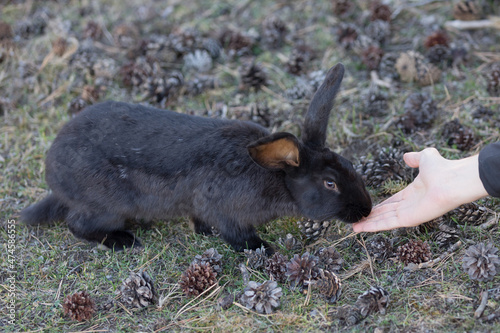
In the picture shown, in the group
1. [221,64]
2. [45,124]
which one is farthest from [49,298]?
[221,64]

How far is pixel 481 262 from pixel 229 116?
2.84 m

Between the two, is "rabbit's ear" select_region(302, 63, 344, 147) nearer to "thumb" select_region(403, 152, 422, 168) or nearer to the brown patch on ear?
the brown patch on ear

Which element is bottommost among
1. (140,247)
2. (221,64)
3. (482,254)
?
(140,247)

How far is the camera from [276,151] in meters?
3.33

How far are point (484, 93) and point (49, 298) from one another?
4.10 m

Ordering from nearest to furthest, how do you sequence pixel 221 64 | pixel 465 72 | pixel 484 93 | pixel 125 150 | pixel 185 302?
pixel 185 302 < pixel 125 150 < pixel 484 93 < pixel 465 72 < pixel 221 64

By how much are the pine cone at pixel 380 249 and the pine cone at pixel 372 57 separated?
2.41 meters

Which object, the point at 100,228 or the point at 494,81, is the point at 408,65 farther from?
the point at 100,228

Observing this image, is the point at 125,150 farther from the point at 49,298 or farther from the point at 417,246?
the point at 417,246

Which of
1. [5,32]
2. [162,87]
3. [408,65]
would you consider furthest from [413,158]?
[5,32]

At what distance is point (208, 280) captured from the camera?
341 centimetres

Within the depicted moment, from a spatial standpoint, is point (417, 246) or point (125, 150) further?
point (125, 150)

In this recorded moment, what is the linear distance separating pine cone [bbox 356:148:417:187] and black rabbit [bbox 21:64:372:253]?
605mm

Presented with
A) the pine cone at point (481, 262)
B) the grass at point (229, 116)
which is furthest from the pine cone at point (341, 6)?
the pine cone at point (481, 262)
